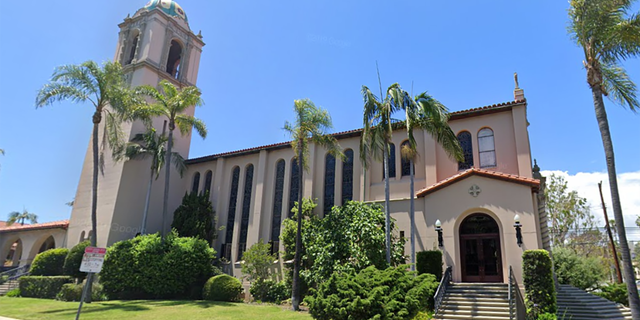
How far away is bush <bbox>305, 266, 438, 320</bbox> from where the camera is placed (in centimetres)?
982

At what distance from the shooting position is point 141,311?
17375mm

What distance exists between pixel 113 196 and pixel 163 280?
9.43m

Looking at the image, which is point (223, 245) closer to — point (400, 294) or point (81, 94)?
point (81, 94)

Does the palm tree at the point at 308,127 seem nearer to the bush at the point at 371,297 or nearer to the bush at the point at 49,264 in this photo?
the bush at the point at 371,297

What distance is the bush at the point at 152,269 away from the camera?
2247 cm

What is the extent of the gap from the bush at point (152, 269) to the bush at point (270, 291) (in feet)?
Result: 10.9

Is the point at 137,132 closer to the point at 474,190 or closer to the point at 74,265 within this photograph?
the point at 74,265

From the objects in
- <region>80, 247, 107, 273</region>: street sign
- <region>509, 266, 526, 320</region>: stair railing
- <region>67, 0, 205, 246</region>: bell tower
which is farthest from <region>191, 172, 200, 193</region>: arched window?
<region>509, 266, 526, 320</region>: stair railing

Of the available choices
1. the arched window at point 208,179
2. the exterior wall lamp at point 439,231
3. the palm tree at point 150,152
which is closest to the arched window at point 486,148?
the exterior wall lamp at point 439,231

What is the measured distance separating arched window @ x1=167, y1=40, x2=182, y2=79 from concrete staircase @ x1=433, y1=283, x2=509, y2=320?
31.2 metres

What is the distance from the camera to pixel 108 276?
2275 cm

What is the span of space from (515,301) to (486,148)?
900 centimetres

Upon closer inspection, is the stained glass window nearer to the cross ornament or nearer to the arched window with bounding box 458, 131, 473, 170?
the arched window with bounding box 458, 131, 473, 170

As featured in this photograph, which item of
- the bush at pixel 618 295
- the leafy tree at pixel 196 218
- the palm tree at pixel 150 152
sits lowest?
the bush at pixel 618 295
